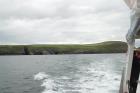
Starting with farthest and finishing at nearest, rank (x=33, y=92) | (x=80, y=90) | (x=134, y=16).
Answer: (x=33, y=92) < (x=80, y=90) < (x=134, y=16)

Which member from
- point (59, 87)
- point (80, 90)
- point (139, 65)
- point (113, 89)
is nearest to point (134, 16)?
point (139, 65)

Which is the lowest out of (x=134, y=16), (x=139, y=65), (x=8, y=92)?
(x=8, y=92)

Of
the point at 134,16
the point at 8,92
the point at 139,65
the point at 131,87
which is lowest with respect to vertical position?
the point at 8,92

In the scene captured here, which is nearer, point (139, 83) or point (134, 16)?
point (134, 16)

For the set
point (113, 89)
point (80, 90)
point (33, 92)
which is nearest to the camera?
point (113, 89)

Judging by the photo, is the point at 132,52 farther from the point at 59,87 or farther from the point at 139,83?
the point at 59,87

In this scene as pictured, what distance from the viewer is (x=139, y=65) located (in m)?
7.61

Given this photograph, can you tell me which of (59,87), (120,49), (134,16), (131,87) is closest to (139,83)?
(131,87)

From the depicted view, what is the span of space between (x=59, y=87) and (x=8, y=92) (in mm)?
6837

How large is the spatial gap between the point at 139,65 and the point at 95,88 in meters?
17.4

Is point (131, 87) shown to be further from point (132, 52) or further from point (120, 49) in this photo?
point (120, 49)

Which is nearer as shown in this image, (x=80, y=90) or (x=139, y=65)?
(x=139, y=65)

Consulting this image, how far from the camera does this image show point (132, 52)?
7898mm

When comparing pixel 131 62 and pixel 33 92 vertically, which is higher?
pixel 131 62
